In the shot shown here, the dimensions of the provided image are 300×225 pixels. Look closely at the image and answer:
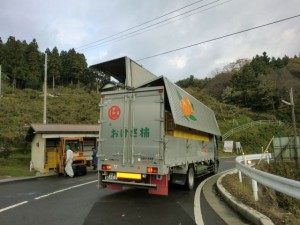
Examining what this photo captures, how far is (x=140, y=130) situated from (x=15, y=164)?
17.3m

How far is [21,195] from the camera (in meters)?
11.3

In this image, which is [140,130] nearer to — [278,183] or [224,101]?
[278,183]

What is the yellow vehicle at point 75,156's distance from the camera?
18.9 m

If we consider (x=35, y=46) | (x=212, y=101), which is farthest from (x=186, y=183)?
(x=35, y=46)

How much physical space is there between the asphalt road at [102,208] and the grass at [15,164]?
9278 millimetres

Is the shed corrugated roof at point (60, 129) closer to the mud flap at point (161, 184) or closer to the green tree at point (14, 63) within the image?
the mud flap at point (161, 184)

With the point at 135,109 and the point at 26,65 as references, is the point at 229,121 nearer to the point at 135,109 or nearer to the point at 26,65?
the point at 26,65

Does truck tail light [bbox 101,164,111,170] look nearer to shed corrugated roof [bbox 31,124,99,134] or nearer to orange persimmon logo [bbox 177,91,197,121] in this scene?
orange persimmon logo [bbox 177,91,197,121]

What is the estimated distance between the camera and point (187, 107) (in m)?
11.6

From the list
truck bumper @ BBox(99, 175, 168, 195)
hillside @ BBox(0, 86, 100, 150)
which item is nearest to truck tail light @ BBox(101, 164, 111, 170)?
truck bumper @ BBox(99, 175, 168, 195)

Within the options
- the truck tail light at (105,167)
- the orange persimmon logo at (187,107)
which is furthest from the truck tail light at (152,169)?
the orange persimmon logo at (187,107)

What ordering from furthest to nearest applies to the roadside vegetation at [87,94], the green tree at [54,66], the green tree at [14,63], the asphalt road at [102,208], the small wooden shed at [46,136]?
the green tree at [54,66], the green tree at [14,63], the roadside vegetation at [87,94], the small wooden shed at [46,136], the asphalt road at [102,208]

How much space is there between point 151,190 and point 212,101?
219 ft

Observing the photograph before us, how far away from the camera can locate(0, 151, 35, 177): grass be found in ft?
67.5
